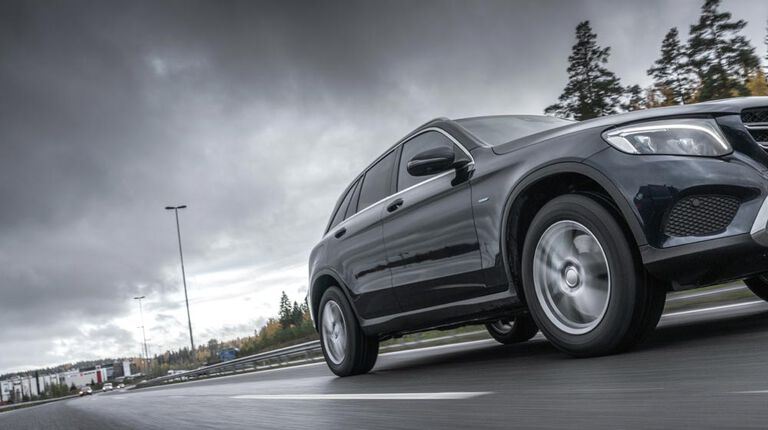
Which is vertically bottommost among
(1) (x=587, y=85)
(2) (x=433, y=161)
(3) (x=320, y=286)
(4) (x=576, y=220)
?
(4) (x=576, y=220)

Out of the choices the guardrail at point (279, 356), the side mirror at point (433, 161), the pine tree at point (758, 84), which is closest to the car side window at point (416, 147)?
the side mirror at point (433, 161)

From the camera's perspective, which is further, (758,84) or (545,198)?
(758,84)

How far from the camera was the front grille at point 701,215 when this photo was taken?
11.3 feet

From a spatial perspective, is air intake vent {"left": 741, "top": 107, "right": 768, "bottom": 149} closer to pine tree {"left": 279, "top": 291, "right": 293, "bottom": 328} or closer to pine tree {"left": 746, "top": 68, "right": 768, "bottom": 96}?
pine tree {"left": 746, "top": 68, "right": 768, "bottom": 96}

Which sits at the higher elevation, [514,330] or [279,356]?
[279,356]

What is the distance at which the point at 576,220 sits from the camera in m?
3.93

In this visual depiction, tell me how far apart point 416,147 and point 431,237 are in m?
0.98

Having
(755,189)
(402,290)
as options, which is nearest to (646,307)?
(755,189)

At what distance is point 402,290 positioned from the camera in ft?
18.4

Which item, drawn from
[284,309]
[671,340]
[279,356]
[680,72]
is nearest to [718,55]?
[680,72]

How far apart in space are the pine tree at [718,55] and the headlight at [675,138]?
50.2 metres

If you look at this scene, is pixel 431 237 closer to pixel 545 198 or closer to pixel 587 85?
pixel 545 198

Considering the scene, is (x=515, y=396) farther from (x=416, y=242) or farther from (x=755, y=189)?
(x=416, y=242)

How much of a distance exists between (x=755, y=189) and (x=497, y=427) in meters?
1.75
